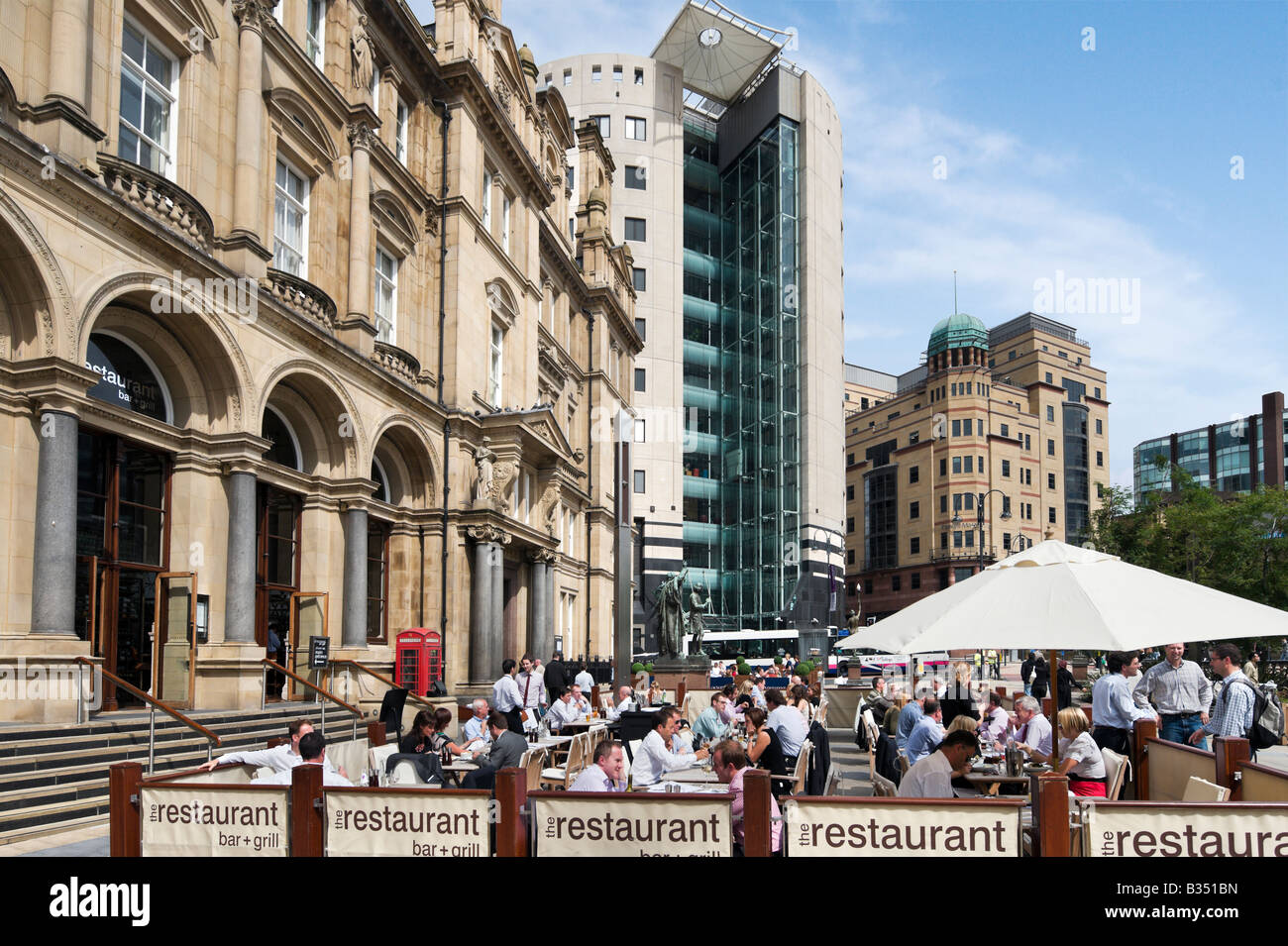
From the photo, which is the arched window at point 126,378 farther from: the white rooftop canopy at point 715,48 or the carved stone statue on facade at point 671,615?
the white rooftop canopy at point 715,48

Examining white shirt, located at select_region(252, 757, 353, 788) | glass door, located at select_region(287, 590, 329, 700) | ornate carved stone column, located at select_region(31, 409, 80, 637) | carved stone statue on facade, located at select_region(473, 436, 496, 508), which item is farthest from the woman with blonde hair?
carved stone statue on facade, located at select_region(473, 436, 496, 508)

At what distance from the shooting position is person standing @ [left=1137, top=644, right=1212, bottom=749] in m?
13.0

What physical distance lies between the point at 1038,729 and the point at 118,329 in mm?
15128

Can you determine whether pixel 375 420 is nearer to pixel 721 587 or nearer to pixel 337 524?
pixel 337 524

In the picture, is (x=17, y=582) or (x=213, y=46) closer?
(x=17, y=582)

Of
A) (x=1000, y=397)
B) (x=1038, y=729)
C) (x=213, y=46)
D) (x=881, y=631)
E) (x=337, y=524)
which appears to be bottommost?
(x=1038, y=729)

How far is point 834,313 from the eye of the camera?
75.5 m

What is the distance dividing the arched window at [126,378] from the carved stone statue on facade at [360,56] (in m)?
9.94

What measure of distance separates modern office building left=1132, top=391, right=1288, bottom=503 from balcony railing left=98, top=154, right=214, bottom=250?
3347 inches

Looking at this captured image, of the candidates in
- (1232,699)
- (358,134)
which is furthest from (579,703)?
(358,134)

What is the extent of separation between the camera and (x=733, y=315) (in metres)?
78.7

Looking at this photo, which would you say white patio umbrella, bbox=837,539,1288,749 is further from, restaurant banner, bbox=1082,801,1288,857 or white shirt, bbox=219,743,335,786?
white shirt, bbox=219,743,335,786

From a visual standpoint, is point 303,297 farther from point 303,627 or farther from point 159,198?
point 303,627
